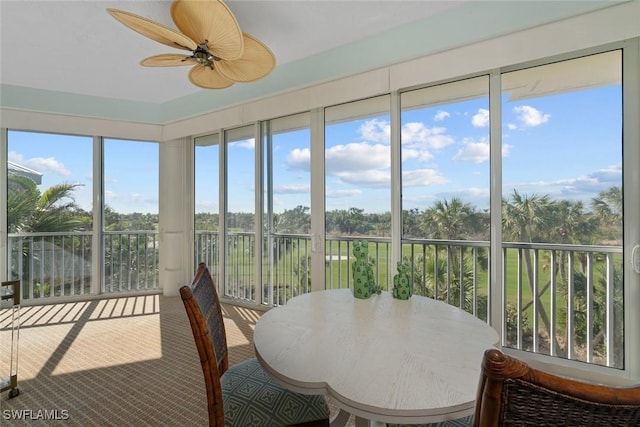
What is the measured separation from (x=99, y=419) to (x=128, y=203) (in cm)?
345

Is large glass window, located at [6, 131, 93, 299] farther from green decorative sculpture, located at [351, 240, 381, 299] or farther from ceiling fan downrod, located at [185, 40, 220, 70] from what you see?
green decorative sculpture, located at [351, 240, 381, 299]

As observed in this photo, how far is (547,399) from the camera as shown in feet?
1.74

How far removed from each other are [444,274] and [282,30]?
258cm

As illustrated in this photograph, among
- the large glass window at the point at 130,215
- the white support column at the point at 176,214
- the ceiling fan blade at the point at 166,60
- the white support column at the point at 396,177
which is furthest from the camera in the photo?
the white support column at the point at 176,214

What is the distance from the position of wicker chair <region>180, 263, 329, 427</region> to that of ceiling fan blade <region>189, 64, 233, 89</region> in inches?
70.6

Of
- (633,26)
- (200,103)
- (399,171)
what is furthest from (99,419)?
(633,26)

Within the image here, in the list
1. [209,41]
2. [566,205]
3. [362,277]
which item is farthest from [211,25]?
[566,205]

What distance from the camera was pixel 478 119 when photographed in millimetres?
2561

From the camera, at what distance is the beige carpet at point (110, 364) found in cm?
193

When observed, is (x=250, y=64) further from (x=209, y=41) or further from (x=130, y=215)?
(x=130, y=215)

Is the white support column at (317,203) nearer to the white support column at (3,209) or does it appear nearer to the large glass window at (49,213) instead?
the large glass window at (49,213)

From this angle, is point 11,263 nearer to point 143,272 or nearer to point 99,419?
point 143,272

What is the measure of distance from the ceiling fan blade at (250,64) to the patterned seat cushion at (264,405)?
1972mm

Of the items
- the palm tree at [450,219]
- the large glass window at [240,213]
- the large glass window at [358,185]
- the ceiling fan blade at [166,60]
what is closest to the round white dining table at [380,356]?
the palm tree at [450,219]
